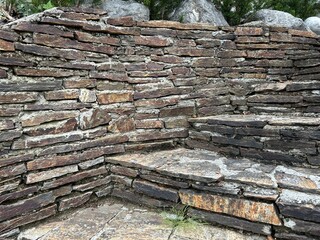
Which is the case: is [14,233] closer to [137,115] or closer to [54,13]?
[137,115]

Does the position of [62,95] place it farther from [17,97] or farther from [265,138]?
[265,138]

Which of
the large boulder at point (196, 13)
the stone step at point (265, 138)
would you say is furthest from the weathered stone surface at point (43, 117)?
the large boulder at point (196, 13)

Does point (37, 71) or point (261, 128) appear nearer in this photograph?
point (37, 71)

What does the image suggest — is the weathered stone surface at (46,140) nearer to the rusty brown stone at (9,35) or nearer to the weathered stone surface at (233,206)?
the rusty brown stone at (9,35)

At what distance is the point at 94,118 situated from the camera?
Result: 98.1 inches

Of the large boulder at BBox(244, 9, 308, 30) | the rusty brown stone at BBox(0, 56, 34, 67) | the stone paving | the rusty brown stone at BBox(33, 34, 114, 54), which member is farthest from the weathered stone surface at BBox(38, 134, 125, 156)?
the large boulder at BBox(244, 9, 308, 30)

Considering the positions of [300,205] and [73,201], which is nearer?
[300,205]

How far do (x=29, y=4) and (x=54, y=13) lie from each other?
92 cm

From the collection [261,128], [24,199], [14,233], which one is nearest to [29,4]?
[24,199]

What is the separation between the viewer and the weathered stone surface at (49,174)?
2.17 meters

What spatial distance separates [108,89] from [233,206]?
4.72ft

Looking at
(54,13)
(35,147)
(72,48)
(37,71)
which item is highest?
(54,13)

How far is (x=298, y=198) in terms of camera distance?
1841 millimetres

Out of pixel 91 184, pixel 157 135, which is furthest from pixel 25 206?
pixel 157 135
